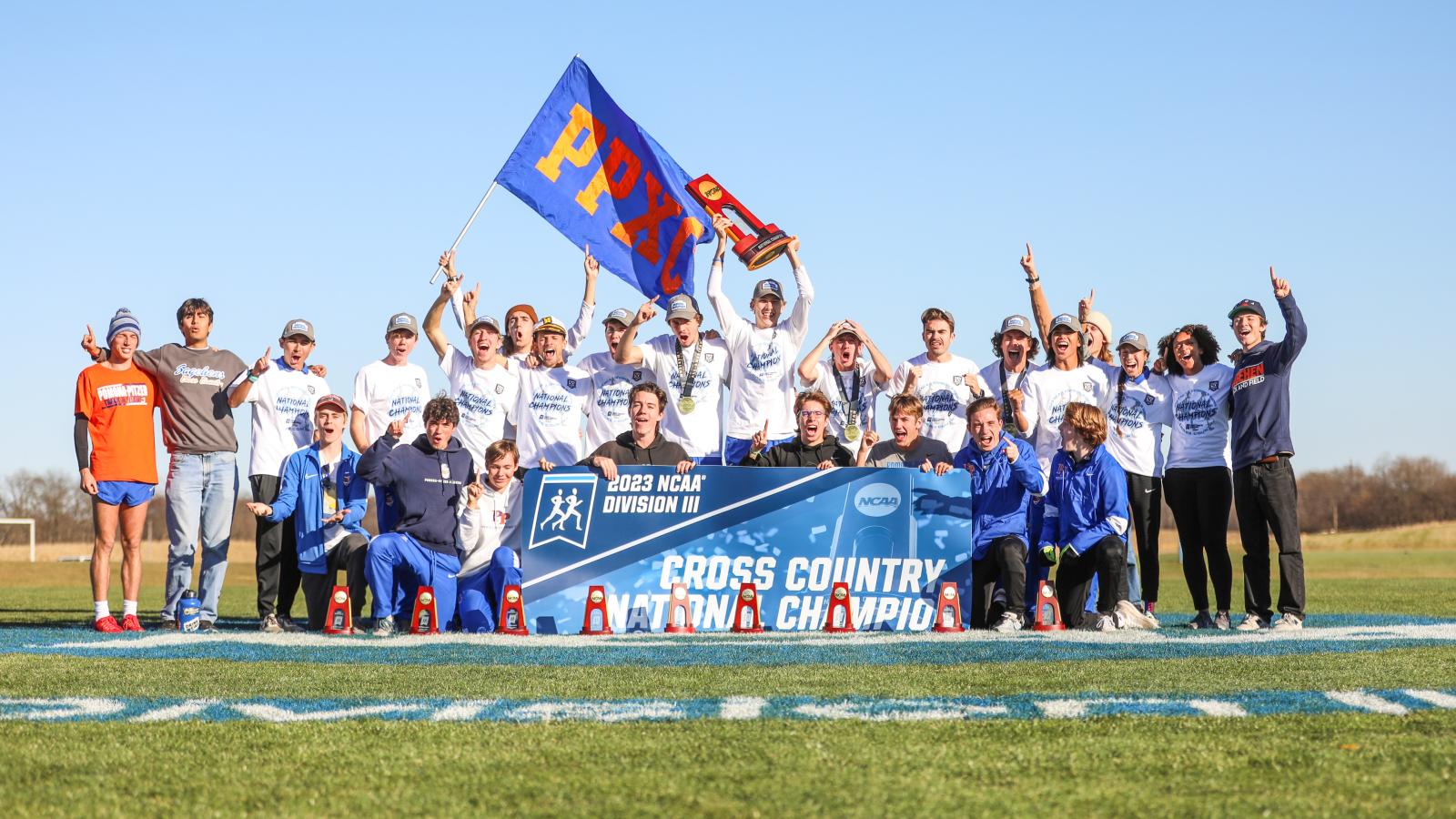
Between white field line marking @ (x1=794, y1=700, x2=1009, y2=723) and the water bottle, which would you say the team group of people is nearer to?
the water bottle

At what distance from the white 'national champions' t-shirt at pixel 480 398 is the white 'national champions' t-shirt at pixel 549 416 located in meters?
0.15

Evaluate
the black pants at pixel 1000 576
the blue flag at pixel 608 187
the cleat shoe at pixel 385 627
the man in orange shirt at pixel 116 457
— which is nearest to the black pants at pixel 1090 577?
the black pants at pixel 1000 576

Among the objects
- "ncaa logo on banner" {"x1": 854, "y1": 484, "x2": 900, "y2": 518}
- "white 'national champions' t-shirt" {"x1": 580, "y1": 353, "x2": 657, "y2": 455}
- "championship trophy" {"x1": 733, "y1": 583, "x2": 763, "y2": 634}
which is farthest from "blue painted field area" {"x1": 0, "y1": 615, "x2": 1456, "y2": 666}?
"white 'national champions' t-shirt" {"x1": 580, "y1": 353, "x2": 657, "y2": 455}

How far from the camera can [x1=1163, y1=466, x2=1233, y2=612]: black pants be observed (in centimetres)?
1104

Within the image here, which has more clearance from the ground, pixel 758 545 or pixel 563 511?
pixel 563 511

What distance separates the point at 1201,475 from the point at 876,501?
8.68 feet

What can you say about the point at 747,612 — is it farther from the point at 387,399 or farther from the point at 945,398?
the point at 387,399

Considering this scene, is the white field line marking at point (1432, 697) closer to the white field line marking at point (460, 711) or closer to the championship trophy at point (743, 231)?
the white field line marking at point (460, 711)

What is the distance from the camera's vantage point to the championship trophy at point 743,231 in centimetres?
1240

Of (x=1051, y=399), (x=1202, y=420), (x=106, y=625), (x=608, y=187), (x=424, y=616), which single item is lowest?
(x=106, y=625)

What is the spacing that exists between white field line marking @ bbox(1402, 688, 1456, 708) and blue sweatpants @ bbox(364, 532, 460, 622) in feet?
23.4

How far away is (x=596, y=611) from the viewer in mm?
10820

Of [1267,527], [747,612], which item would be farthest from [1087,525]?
[747,612]

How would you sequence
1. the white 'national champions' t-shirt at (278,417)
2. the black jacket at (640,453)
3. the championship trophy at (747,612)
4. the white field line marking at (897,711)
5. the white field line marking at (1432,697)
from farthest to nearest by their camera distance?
the white 'national champions' t-shirt at (278,417) < the black jacket at (640,453) < the championship trophy at (747,612) < the white field line marking at (1432,697) < the white field line marking at (897,711)
